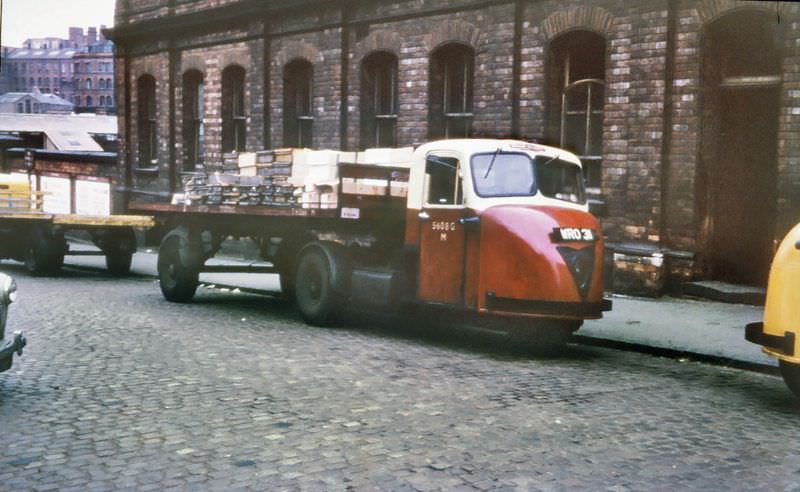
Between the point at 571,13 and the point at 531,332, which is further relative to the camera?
the point at 571,13

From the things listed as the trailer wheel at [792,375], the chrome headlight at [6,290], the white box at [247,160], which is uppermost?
the white box at [247,160]


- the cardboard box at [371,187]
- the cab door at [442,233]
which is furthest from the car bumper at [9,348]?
the cardboard box at [371,187]

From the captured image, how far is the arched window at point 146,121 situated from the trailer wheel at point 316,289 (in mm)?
14868

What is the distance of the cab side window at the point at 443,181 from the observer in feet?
32.7

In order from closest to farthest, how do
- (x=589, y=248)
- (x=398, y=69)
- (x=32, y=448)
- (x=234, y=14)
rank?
(x=32, y=448) < (x=589, y=248) < (x=398, y=69) < (x=234, y=14)

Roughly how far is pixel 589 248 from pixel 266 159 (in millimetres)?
5445

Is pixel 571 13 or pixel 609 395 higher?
pixel 571 13

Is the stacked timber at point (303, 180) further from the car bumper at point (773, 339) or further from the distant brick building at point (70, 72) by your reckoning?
the distant brick building at point (70, 72)

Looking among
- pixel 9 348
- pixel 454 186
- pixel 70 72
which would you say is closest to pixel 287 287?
pixel 454 186

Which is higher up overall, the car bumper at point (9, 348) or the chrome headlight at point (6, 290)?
the chrome headlight at point (6, 290)

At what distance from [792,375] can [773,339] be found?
1.14 ft

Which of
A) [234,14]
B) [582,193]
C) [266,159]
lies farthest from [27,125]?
[582,193]

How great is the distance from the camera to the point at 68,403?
22.5 ft

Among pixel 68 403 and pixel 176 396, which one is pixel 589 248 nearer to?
pixel 176 396
